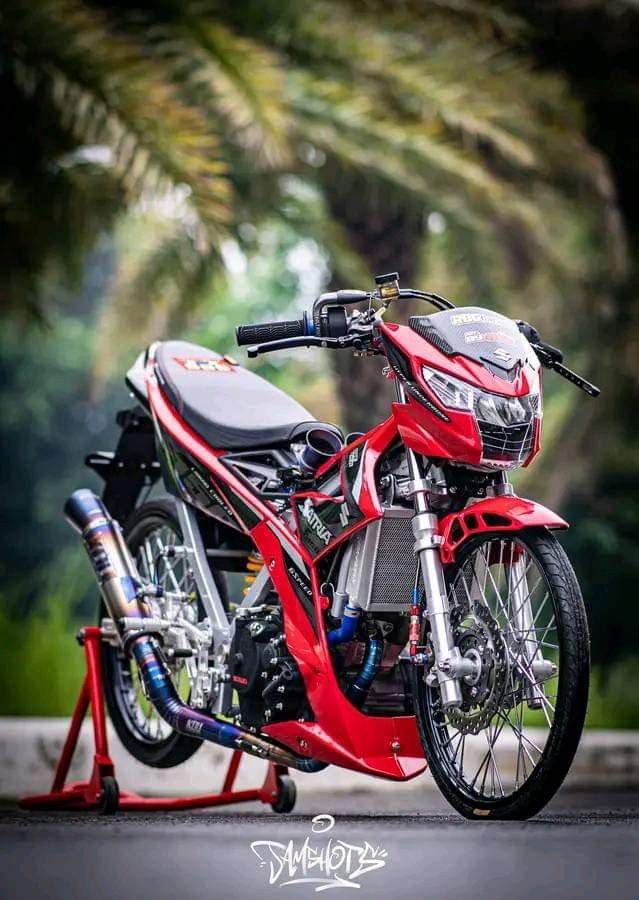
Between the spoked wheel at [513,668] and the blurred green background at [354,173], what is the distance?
16.9 feet

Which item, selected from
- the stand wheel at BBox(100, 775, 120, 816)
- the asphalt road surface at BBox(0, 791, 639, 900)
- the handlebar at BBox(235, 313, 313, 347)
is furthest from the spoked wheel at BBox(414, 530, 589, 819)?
the stand wheel at BBox(100, 775, 120, 816)

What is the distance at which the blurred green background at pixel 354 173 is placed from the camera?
29.9 ft

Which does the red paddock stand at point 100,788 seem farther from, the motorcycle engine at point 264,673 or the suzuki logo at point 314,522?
the suzuki logo at point 314,522

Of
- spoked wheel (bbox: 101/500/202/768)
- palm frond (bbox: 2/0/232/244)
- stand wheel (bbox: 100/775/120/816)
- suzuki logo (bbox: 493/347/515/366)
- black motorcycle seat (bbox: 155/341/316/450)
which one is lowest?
stand wheel (bbox: 100/775/120/816)

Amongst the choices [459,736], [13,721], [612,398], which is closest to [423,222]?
[612,398]

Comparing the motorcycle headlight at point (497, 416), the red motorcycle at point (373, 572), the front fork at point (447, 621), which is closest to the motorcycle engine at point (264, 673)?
the red motorcycle at point (373, 572)

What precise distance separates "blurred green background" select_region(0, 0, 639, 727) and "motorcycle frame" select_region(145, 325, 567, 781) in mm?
4470

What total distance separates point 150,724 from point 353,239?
7348 mm

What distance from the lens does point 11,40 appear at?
9.25 metres

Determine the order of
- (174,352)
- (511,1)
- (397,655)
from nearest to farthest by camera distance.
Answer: (397,655) → (174,352) → (511,1)

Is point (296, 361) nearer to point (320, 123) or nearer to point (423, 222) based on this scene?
point (423, 222)

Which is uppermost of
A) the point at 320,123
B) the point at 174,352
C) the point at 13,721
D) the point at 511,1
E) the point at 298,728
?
the point at 511,1

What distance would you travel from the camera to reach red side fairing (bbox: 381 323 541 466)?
3.81m

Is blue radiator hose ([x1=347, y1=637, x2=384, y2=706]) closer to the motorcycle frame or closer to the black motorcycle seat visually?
the motorcycle frame
